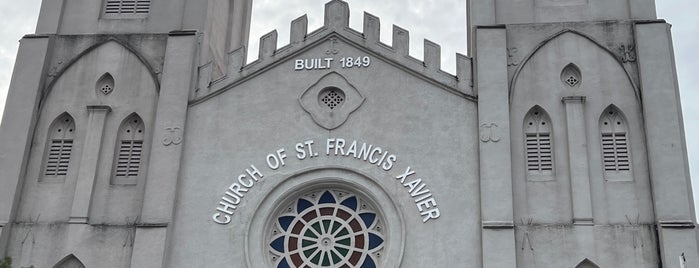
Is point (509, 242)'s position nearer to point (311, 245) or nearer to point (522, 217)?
point (522, 217)

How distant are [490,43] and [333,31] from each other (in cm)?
455

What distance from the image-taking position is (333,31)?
25094 mm

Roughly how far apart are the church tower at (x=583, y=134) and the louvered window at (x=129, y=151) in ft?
31.6

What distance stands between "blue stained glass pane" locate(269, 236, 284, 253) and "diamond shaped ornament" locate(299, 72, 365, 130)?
3.31 m

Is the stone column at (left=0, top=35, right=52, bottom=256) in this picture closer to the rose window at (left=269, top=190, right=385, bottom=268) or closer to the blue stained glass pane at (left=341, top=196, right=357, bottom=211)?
the rose window at (left=269, top=190, right=385, bottom=268)

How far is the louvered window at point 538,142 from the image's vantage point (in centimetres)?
2292

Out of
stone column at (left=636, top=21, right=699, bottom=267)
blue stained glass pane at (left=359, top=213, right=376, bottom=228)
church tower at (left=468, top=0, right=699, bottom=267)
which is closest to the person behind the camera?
stone column at (left=636, top=21, right=699, bottom=267)

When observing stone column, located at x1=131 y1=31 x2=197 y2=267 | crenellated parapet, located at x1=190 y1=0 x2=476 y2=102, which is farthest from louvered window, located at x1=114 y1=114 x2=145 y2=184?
crenellated parapet, located at x1=190 y1=0 x2=476 y2=102

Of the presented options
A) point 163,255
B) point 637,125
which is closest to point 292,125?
point 163,255

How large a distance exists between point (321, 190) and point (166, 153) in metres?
4.37

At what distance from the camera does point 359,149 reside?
23.3m

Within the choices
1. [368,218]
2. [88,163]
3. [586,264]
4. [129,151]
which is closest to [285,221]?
[368,218]

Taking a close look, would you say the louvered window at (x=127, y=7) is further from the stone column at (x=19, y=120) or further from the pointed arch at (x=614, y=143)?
the pointed arch at (x=614, y=143)

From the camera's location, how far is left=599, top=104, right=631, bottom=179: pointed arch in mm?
22656
